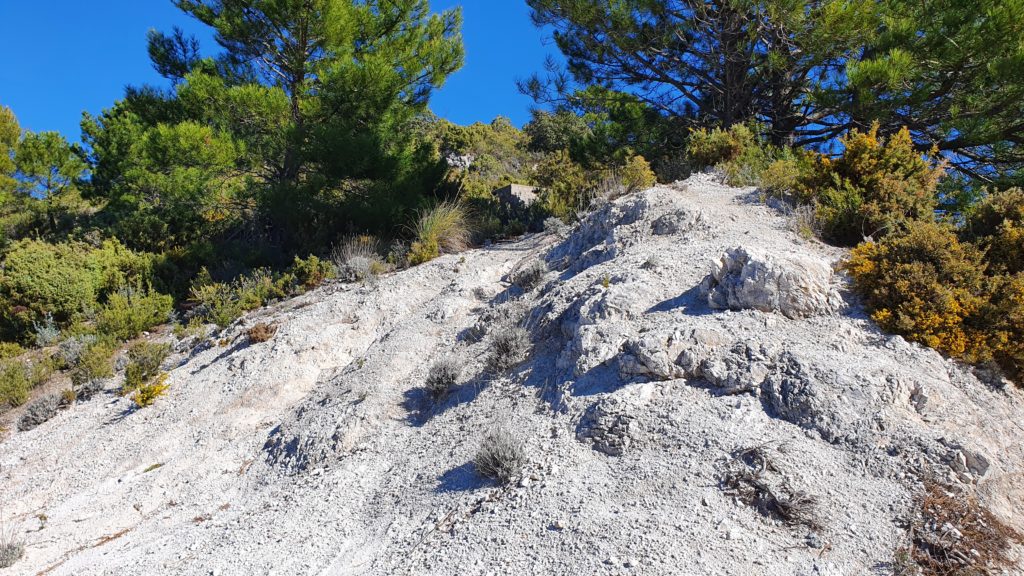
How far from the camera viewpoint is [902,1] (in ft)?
29.5

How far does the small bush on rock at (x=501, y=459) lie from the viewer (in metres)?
3.98

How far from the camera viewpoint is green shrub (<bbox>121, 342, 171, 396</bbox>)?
734cm

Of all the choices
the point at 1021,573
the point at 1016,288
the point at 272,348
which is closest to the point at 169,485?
the point at 272,348

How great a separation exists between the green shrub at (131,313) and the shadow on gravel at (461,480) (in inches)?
302

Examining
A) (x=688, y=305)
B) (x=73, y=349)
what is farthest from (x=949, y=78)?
(x=73, y=349)

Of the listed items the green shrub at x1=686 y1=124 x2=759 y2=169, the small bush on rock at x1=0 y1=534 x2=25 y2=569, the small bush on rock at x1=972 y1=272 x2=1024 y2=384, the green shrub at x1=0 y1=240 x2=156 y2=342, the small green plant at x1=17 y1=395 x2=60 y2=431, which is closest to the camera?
the small bush on rock at x1=972 y1=272 x2=1024 y2=384

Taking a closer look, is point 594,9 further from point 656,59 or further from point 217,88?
point 217,88

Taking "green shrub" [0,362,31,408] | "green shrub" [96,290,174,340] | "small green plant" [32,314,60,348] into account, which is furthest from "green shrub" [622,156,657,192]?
"small green plant" [32,314,60,348]

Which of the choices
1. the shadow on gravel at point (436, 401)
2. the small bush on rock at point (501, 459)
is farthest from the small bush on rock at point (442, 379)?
the small bush on rock at point (501, 459)

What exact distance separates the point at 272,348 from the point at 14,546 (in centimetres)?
303

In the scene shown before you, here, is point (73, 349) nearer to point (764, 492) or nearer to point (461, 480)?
point (461, 480)

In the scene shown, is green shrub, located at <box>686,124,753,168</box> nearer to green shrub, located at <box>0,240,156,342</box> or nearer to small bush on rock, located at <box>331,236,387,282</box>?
small bush on rock, located at <box>331,236,387,282</box>

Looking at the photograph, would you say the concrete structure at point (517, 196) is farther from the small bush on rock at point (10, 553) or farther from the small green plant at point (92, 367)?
the small bush on rock at point (10, 553)

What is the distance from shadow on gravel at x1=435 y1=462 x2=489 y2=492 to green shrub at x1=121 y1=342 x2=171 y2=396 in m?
5.10
